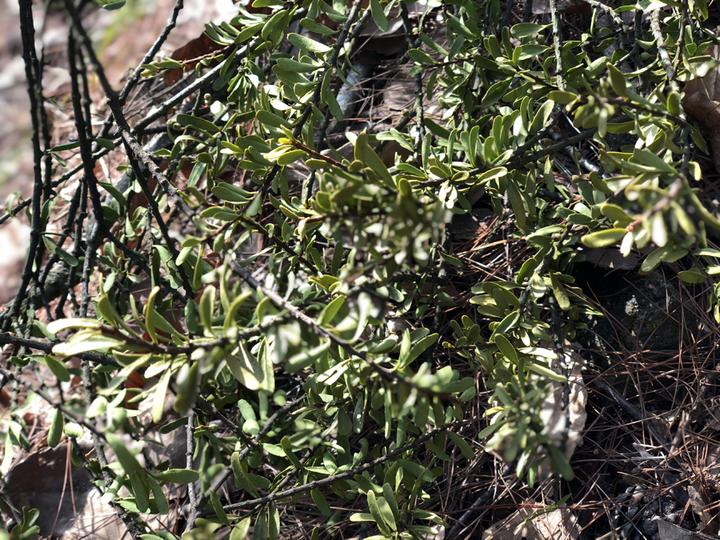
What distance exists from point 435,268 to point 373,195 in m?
0.74

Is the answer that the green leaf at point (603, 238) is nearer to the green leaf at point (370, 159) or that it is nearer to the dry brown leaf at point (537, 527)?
the green leaf at point (370, 159)

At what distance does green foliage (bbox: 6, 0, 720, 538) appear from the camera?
1.17 metres

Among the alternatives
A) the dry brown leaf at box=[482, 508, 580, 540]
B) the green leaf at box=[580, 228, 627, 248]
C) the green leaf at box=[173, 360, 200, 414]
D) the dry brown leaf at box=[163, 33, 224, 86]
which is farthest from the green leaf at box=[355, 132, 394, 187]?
the dry brown leaf at box=[163, 33, 224, 86]

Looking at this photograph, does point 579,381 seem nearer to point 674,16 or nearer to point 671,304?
point 671,304

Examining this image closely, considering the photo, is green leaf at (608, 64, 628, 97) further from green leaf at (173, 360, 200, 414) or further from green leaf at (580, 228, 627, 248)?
green leaf at (173, 360, 200, 414)

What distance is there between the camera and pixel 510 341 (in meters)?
1.64

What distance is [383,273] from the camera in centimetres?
135

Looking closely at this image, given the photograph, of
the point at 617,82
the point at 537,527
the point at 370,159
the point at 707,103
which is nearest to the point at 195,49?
the point at 370,159

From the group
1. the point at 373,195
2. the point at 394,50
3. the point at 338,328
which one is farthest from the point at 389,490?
the point at 394,50

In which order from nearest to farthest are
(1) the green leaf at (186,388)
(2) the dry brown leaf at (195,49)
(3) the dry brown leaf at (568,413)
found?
(1) the green leaf at (186,388), (3) the dry brown leaf at (568,413), (2) the dry brown leaf at (195,49)

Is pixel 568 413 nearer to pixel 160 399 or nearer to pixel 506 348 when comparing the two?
pixel 506 348

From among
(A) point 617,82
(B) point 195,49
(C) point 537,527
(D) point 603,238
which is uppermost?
(B) point 195,49

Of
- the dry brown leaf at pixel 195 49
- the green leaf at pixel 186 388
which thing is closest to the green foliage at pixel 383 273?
the green leaf at pixel 186 388

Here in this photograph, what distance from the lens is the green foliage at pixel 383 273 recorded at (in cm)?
117
